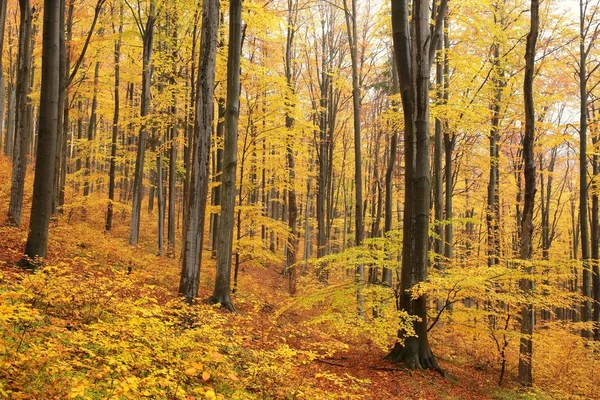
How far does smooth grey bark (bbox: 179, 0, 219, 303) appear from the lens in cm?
825

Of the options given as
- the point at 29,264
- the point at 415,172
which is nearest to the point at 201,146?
the point at 29,264

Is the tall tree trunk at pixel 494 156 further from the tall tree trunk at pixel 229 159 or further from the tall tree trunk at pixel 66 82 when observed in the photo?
the tall tree trunk at pixel 66 82

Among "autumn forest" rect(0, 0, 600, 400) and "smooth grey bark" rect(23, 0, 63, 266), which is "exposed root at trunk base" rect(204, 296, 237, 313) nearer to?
"autumn forest" rect(0, 0, 600, 400)

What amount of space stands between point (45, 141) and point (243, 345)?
5.10 m

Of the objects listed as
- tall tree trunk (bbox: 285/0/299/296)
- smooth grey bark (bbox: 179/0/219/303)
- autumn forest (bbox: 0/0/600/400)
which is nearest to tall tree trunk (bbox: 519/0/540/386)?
autumn forest (bbox: 0/0/600/400)

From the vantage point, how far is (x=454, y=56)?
40.2 feet

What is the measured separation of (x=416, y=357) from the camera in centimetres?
756

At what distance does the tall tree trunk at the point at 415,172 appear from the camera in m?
7.66

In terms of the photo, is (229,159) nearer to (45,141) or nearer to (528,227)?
(45,141)

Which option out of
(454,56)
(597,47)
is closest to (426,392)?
(454,56)

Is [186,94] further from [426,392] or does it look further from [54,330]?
[426,392]

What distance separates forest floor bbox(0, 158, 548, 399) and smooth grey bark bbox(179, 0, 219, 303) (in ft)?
3.40

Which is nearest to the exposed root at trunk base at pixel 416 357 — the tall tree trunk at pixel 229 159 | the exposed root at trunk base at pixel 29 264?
the tall tree trunk at pixel 229 159

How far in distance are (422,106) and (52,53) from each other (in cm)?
717
